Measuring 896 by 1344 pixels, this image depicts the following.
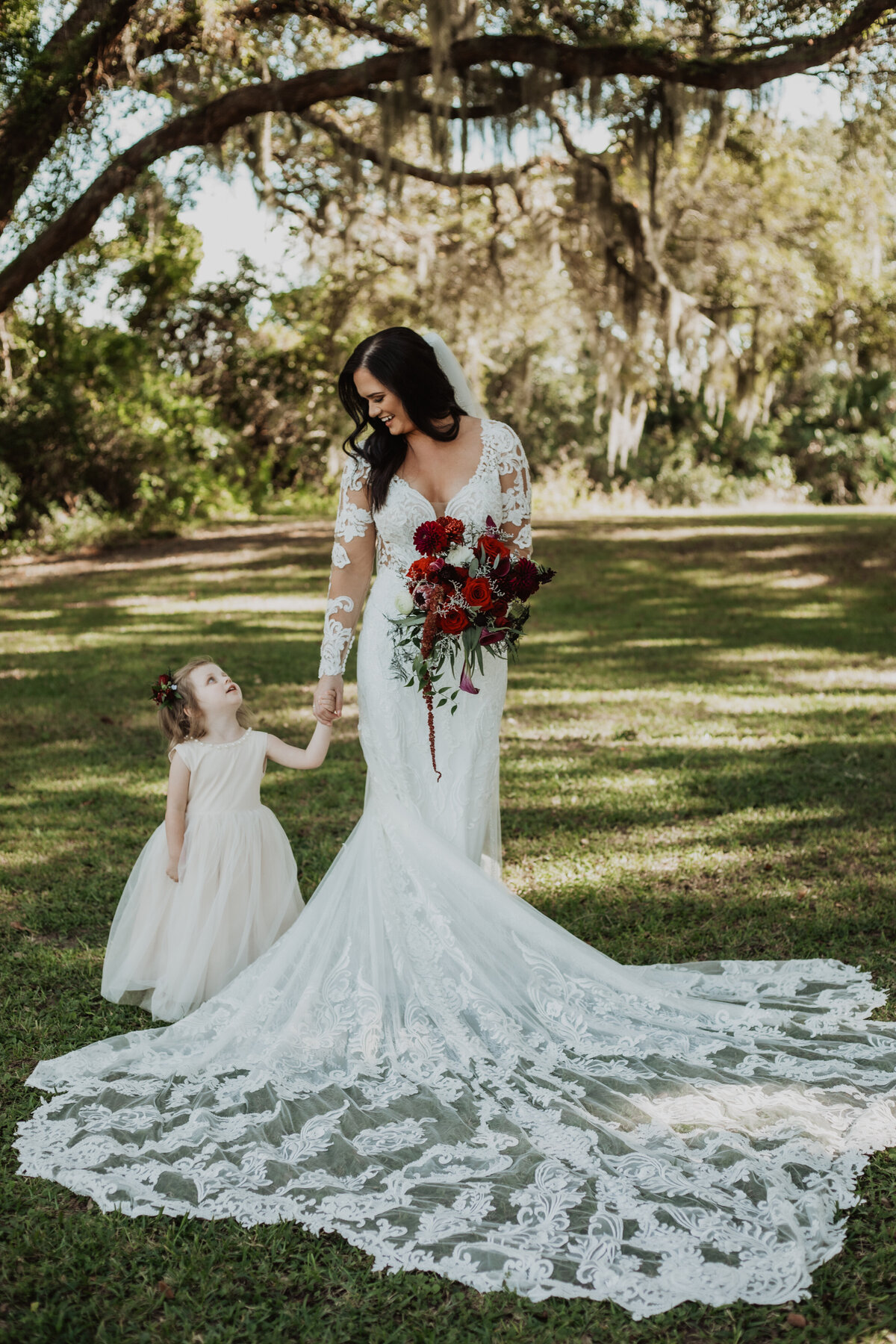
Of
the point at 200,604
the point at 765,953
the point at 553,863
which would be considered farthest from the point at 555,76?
the point at 765,953

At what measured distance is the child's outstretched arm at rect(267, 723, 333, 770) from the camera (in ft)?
12.3

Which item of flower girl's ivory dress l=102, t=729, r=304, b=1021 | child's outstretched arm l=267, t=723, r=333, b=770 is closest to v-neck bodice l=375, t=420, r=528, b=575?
child's outstretched arm l=267, t=723, r=333, b=770

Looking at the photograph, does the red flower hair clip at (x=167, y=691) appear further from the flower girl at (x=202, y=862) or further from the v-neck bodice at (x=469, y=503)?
the v-neck bodice at (x=469, y=503)

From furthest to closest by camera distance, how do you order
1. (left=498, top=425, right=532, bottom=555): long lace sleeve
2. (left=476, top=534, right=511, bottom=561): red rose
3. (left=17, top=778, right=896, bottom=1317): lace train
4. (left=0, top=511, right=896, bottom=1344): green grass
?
(left=498, top=425, right=532, bottom=555): long lace sleeve < (left=476, top=534, right=511, bottom=561): red rose < (left=17, top=778, right=896, bottom=1317): lace train < (left=0, top=511, right=896, bottom=1344): green grass

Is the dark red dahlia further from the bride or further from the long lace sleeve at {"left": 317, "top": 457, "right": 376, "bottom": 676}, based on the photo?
the long lace sleeve at {"left": 317, "top": 457, "right": 376, "bottom": 676}

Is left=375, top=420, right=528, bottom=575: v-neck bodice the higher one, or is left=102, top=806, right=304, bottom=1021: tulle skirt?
left=375, top=420, right=528, bottom=575: v-neck bodice

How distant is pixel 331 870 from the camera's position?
379 centimetres

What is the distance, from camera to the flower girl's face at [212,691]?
3.87m

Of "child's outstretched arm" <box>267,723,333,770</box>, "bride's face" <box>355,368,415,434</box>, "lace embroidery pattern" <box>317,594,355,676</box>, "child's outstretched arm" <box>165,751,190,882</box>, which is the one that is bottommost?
"child's outstretched arm" <box>165,751,190,882</box>

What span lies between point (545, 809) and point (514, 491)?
246 cm

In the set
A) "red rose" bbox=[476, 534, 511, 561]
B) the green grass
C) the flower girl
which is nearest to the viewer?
the green grass

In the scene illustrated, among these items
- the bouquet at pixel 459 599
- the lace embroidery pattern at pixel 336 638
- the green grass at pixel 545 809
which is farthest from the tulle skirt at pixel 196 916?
the bouquet at pixel 459 599

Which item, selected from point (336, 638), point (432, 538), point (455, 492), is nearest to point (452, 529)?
point (432, 538)

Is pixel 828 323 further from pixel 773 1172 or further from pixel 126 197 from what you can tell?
pixel 773 1172
